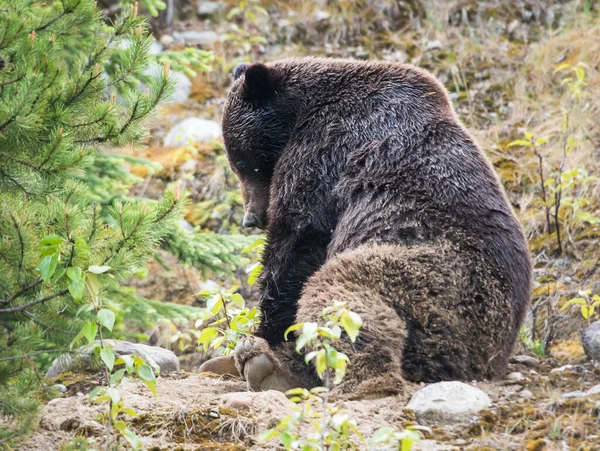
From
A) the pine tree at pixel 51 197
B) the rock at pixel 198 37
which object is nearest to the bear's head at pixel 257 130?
the pine tree at pixel 51 197

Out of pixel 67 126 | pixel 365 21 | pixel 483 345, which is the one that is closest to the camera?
pixel 67 126

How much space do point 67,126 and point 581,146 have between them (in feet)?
18.6

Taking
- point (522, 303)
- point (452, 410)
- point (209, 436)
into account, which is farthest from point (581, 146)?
point (209, 436)

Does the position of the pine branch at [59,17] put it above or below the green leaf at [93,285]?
above

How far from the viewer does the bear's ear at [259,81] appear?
201 inches

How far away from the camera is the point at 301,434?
129 inches

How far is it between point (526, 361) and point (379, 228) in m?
1.27

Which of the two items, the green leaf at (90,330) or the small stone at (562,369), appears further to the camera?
the small stone at (562,369)

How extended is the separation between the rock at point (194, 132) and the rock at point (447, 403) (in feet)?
21.9

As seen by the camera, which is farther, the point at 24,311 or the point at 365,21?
the point at 365,21

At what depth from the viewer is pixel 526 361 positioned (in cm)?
467

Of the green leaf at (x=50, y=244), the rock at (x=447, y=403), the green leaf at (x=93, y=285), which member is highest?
the green leaf at (x=50, y=244)

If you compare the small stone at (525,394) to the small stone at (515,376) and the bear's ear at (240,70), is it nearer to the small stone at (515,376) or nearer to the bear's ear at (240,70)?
the small stone at (515,376)

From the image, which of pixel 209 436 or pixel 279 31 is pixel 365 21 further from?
pixel 209 436
